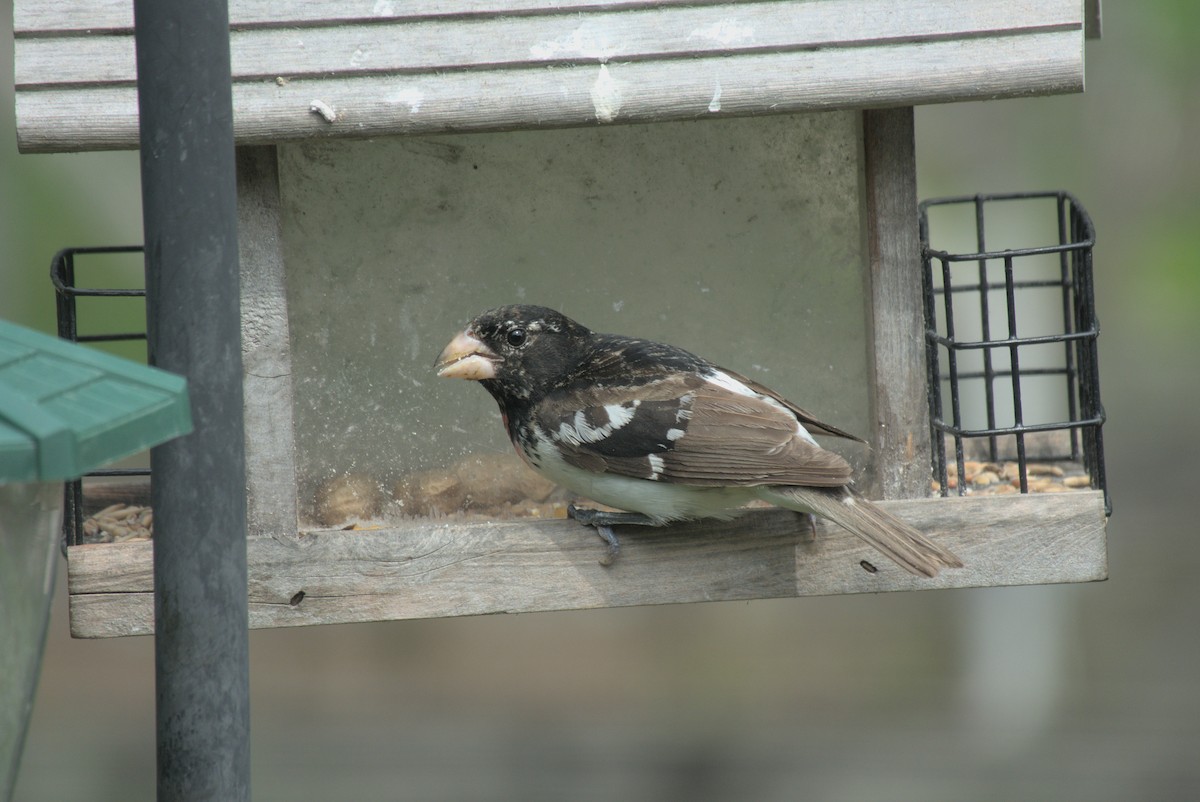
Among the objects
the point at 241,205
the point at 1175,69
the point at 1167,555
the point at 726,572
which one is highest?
the point at 1175,69

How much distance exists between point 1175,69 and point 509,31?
4.36 metres

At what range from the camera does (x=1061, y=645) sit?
8.33m

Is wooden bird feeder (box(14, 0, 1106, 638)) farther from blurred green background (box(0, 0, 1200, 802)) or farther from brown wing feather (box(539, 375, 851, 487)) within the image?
blurred green background (box(0, 0, 1200, 802))

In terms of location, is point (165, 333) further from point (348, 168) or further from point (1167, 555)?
point (1167, 555)

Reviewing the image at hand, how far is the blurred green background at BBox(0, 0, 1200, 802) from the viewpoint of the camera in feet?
22.1

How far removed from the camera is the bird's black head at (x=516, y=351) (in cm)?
340

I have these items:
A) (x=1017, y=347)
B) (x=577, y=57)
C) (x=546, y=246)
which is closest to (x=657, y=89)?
(x=577, y=57)

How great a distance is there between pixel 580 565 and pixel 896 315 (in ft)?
3.28

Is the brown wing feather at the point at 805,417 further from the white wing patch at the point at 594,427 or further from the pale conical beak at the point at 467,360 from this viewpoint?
the pale conical beak at the point at 467,360

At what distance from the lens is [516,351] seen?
3.45 meters

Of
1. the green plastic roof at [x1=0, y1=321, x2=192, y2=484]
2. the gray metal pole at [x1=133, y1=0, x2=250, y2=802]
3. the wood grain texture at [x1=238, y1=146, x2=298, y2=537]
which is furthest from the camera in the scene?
the wood grain texture at [x1=238, y1=146, x2=298, y2=537]

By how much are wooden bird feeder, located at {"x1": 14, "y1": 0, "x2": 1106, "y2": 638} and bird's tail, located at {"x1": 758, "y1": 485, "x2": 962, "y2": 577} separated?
0.52 ft

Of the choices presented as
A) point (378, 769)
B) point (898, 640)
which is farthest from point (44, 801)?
point (898, 640)

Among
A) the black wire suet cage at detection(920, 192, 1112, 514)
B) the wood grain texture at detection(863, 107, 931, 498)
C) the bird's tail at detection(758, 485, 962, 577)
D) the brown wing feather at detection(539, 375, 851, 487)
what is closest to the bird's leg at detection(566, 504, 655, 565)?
the brown wing feather at detection(539, 375, 851, 487)
